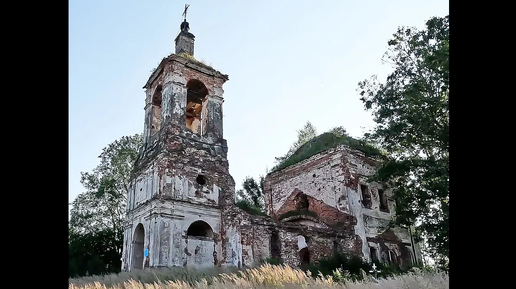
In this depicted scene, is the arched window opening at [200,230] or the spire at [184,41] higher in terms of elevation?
the spire at [184,41]

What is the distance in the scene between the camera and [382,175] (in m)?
16.5

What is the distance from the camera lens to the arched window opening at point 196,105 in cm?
1850

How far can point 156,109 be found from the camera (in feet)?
61.8

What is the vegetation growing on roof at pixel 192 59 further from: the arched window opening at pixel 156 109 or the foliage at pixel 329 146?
the foliage at pixel 329 146

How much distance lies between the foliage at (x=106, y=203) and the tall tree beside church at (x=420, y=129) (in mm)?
19773

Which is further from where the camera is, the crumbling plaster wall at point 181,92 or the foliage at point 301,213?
the foliage at point 301,213

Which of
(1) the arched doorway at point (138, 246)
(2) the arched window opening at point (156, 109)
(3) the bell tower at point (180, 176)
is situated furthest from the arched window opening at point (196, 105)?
(1) the arched doorway at point (138, 246)

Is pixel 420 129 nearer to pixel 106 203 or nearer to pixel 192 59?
pixel 192 59

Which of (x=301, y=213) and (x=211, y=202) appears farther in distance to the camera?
(x=301, y=213)

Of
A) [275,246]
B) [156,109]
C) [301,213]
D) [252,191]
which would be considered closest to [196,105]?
[156,109]

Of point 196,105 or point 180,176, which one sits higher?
point 196,105

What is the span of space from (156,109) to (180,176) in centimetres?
467
